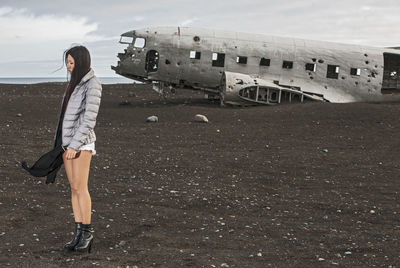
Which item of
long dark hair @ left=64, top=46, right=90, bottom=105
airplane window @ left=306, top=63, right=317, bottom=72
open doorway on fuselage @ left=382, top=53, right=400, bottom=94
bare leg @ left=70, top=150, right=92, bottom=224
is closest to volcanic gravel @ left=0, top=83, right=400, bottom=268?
bare leg @ left=70, top=150, right=92, bottom=224

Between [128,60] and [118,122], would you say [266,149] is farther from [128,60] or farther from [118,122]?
[128,60]

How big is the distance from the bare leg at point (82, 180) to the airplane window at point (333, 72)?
80.2 feet

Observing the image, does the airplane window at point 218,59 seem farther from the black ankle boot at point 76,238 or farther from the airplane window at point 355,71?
the black ankle boot at point 76,238

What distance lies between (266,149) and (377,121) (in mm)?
8071

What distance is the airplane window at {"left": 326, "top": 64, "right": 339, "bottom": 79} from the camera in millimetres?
29125

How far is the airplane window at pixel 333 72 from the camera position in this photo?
29.1 metres

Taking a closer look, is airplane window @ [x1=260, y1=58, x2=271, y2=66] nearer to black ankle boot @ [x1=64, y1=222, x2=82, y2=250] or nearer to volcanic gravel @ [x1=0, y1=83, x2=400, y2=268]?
volcanic gravel @ [x1=0, y1=83, x2=400, y2=268]

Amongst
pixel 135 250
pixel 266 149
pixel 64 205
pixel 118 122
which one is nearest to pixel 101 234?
pixel 135 250

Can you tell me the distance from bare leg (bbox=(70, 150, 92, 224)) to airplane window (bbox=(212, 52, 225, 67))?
2152 centimetres

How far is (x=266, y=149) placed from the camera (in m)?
16.7

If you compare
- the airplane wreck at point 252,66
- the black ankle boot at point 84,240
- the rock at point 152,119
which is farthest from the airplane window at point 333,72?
the black ankle boot at point 84,240

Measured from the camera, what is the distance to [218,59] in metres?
27.7

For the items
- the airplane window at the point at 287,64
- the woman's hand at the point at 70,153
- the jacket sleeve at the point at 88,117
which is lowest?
the woman's hand at the point at 70,153

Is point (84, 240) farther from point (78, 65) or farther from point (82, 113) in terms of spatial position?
point (78, 65)
